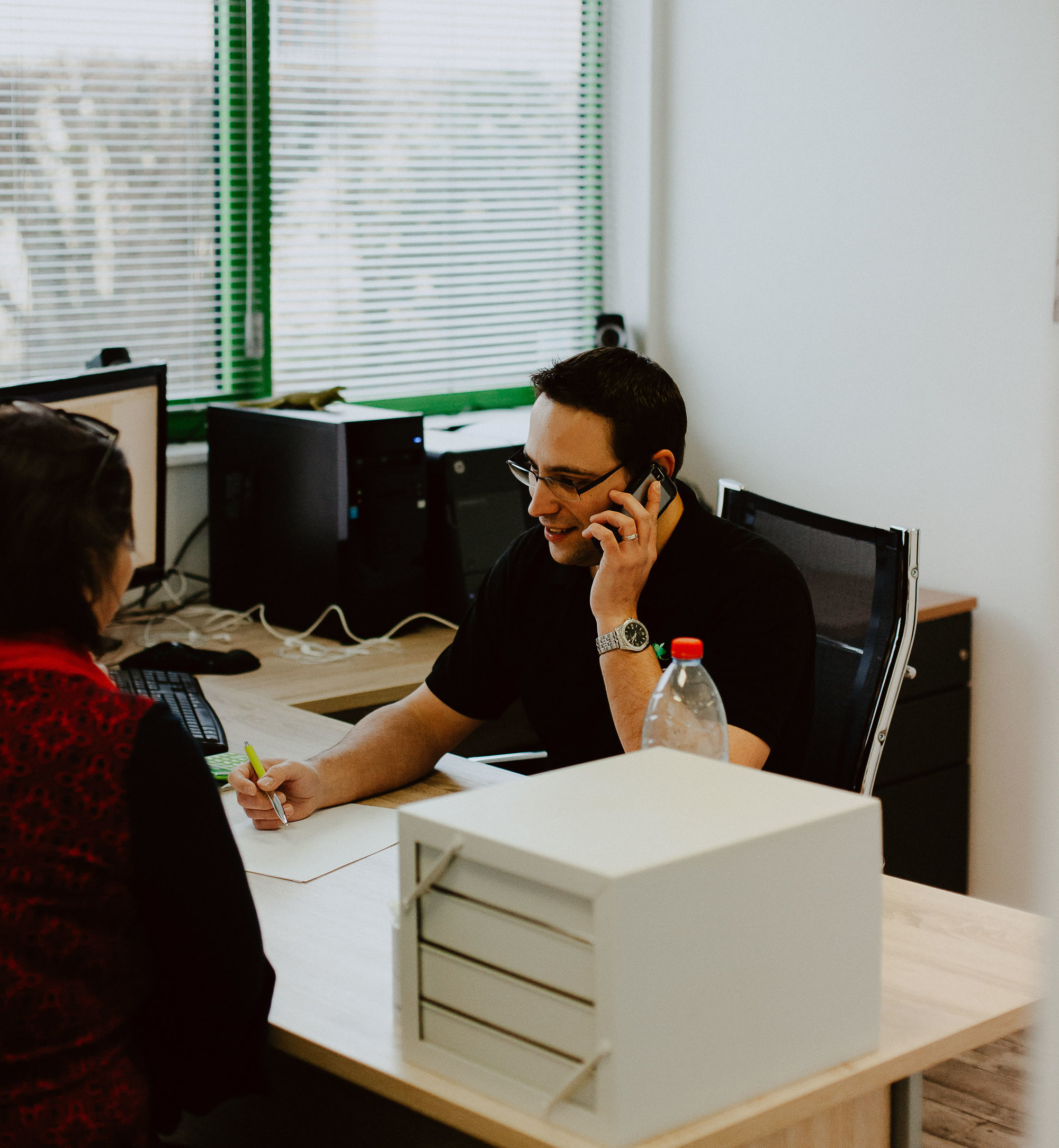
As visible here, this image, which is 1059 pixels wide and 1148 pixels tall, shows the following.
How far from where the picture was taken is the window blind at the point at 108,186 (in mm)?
2830

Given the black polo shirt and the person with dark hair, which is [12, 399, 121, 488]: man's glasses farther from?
the black polo shirt

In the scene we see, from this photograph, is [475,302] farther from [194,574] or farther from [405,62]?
[194,574]

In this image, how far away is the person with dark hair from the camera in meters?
1.09

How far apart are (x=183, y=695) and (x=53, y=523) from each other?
3.62 ft

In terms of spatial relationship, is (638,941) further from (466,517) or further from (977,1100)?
(466,517)

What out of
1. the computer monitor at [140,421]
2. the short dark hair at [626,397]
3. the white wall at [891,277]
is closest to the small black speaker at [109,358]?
the computer monitor at [140,421]

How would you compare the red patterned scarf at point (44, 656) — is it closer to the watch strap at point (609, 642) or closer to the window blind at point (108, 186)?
the watch strap at point (609, 642)

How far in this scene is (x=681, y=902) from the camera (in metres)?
0.99

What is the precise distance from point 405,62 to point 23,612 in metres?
2.65

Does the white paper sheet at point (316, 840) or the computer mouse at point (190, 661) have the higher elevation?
the computer mouse at point (190, 661)

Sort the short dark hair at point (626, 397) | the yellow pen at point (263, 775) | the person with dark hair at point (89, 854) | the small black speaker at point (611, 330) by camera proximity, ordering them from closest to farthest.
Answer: the person with dark hair at point (89, 854) → the yellow pen at point (263, 775) → the short dark hair at point (626, 397) → the small black speaker at point (611, 330)

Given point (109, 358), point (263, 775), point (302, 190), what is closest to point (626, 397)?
point (263, 775)

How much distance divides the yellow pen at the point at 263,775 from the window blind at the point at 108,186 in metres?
1.47

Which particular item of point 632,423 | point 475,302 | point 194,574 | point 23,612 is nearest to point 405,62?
point 475,302
